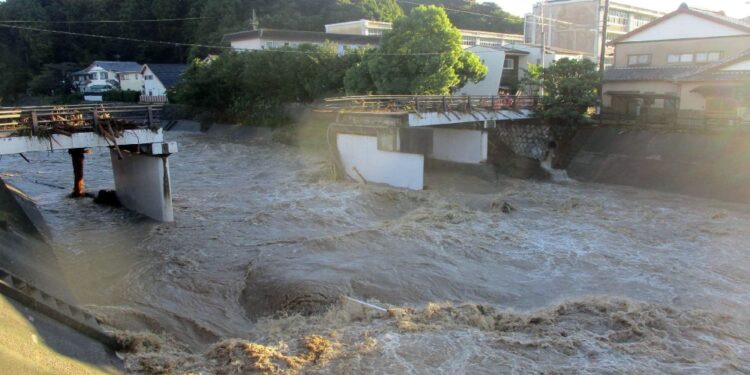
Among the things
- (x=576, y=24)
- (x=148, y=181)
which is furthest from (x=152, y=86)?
(x=148, y=181)

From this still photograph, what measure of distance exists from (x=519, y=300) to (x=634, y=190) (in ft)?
47.4

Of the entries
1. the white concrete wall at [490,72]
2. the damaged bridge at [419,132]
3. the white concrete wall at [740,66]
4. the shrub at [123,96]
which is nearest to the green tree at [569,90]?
the damaged bridge at [419,132]

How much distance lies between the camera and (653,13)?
67.1m

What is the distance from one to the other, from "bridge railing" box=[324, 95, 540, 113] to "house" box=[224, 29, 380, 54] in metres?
24.0

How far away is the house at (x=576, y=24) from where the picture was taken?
56031 millimetres

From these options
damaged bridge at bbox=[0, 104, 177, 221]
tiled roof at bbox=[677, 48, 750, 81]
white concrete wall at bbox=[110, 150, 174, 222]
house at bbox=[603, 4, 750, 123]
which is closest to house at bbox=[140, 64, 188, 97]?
white concrete wall at bbox=[110, 150, 174, 222]

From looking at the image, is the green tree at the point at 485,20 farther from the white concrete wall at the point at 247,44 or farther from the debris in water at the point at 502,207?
the debris in water at the point at 502,207

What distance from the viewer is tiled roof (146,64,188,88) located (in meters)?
63.3

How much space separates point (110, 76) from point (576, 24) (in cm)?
5385

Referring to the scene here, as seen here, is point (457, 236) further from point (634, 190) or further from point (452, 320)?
point (634, 190)

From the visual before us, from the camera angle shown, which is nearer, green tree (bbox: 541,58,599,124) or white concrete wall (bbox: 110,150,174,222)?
white concrete wall (bbox: 110,150,174,222)

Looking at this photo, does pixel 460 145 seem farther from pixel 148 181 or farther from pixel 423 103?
pixel 148 181

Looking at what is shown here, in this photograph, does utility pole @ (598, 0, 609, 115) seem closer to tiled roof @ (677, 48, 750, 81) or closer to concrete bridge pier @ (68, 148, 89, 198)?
tiled roof @ (677, 48, 750, 81)

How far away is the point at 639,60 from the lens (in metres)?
34.1
